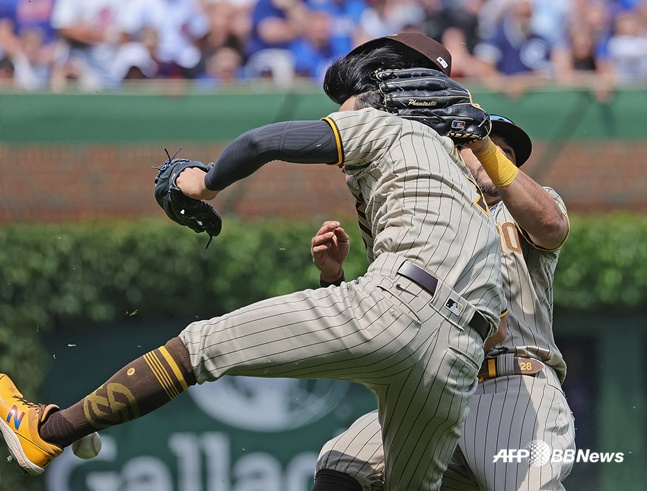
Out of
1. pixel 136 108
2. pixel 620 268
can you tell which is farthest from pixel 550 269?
pixel 136 108

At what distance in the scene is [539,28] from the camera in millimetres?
6980

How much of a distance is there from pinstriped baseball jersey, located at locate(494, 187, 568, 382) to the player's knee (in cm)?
62

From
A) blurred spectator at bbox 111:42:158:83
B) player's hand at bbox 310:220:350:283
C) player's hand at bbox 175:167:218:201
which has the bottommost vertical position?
blurred spectator at bbox 111:42:158:83

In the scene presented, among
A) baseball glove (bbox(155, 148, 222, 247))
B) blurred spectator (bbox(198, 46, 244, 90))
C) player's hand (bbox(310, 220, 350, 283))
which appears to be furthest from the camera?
blurred spectator (bbox(198, 46, 244, 90))

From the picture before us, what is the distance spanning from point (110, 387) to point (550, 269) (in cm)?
163

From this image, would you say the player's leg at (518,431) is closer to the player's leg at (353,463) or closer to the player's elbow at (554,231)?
the player's leg at (353,463)

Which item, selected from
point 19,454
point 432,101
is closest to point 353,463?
point 19,454

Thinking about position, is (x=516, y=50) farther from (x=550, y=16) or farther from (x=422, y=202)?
(x=422, y=202)

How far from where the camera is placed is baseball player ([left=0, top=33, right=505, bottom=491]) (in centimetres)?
252

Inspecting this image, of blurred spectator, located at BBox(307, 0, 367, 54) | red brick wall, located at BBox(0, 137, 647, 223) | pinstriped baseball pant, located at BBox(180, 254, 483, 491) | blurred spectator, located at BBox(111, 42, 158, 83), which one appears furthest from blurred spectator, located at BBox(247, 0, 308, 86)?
pinstriped baseball pant, located at BBox(180, 254, 483, 491)

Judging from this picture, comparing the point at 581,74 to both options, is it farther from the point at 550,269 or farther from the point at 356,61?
the point at 356,61

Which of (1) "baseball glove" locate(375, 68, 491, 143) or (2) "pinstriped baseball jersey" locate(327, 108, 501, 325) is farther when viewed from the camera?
(1) "baseball glove" locate(375, 68, 491, 143)

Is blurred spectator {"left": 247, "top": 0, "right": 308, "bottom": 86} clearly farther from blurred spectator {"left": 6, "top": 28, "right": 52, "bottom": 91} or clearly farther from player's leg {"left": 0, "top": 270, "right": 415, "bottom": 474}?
player's leg {"left": 0, "top": 270, "right": 415, "bottom": 474}

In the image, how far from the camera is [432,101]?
2.74 m
